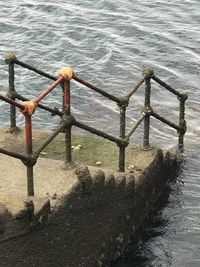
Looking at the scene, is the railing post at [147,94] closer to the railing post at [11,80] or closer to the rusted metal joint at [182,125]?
the rusted metal joint at [182,125]

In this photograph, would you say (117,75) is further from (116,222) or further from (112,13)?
(116,222)

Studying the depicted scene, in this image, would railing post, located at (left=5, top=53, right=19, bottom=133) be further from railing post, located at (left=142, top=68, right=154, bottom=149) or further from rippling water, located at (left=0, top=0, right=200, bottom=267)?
rippling water, located at (left=0, top=0, right=200, bottom=267)

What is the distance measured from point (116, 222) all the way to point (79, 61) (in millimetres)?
9439

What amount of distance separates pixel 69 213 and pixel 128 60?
10942 millimetres

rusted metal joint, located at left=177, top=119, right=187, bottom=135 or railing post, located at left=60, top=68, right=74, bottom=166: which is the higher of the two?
railing post, located at left=60, top=68, right=74, bottom=166

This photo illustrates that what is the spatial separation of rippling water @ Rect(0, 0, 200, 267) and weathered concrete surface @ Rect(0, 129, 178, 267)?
2.19 feet

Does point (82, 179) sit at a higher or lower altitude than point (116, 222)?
higher

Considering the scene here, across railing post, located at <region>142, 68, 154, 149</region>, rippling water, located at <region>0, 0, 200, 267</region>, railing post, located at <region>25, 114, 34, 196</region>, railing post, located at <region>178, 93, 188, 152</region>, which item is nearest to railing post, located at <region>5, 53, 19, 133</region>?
railing post, located at <region>142, 68, 154, 149</region>

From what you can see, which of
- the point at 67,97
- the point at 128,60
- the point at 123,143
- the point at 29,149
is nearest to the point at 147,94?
the point at 123,143

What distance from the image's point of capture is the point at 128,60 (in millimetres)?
18844

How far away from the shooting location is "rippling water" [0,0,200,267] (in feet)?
35.3

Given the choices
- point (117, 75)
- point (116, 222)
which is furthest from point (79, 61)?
point (116, 222)

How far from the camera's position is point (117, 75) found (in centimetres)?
1770

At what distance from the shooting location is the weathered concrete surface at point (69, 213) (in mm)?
7582
